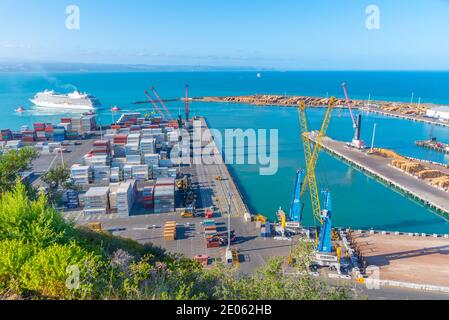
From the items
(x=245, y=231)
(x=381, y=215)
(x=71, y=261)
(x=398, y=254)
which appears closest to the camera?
(x=71, y=261)

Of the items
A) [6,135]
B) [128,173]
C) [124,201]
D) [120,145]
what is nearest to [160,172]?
[128,173]

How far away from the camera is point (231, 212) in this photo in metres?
17.0

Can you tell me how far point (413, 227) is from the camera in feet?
56.7

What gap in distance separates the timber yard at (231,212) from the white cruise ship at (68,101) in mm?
28200

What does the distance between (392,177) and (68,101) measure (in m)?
53.1

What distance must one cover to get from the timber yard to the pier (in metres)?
0.07

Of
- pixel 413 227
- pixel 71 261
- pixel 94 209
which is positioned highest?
pixel 71 261

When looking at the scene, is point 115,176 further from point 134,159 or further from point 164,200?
point 164,200

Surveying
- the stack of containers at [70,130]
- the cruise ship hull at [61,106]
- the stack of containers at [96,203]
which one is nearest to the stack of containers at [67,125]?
the stack of containers at [70,130]

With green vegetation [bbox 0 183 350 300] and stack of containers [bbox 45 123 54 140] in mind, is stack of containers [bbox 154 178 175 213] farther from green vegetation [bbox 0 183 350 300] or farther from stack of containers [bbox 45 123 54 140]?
stack of containers [bbox 45 123 54 140]
